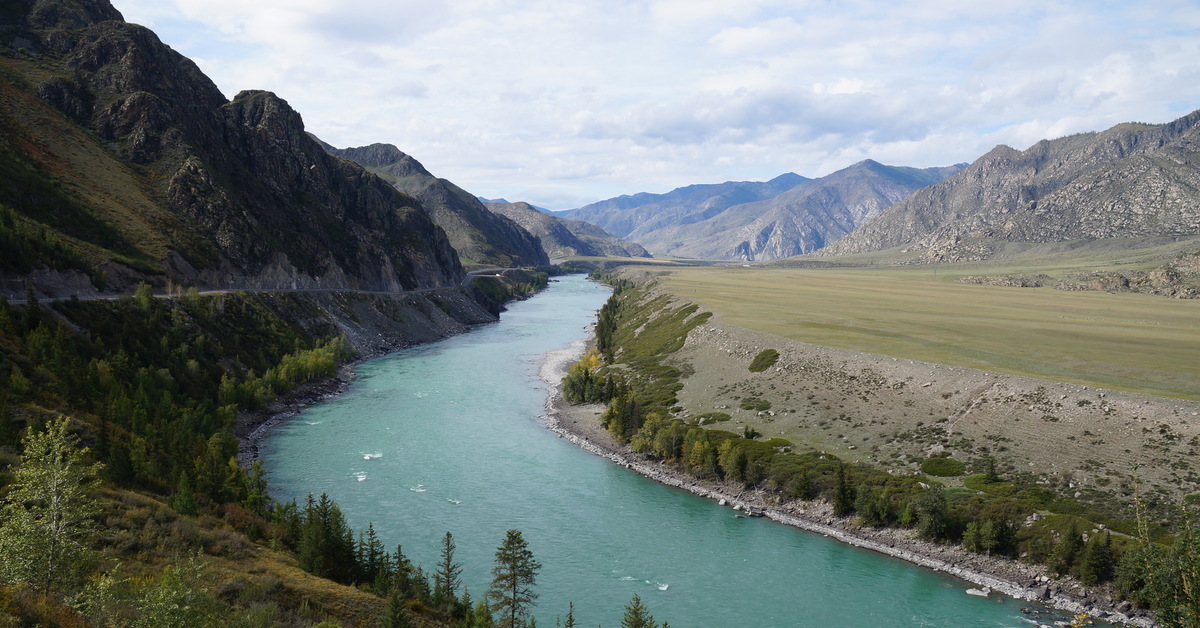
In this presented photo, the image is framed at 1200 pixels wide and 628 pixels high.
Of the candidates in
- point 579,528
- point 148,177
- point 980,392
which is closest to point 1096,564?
point 980,392

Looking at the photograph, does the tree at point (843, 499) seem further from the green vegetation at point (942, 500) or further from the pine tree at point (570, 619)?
the pine tree at point (570, 619)

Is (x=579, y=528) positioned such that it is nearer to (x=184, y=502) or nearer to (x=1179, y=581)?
(x=184, y=502)

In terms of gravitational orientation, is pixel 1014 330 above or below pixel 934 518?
above

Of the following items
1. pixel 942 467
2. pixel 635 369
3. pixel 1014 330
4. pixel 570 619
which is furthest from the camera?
pixel 635 369

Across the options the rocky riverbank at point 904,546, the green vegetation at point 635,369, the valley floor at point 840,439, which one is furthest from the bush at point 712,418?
the rocky riverbank at point 904,546

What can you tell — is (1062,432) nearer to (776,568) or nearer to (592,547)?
(776,568)

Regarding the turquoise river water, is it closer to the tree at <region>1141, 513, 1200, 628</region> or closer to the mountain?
the tree at <region>1141, 513, 1200, 628</region>

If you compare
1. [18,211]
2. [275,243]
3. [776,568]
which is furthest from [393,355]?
[776,568]
